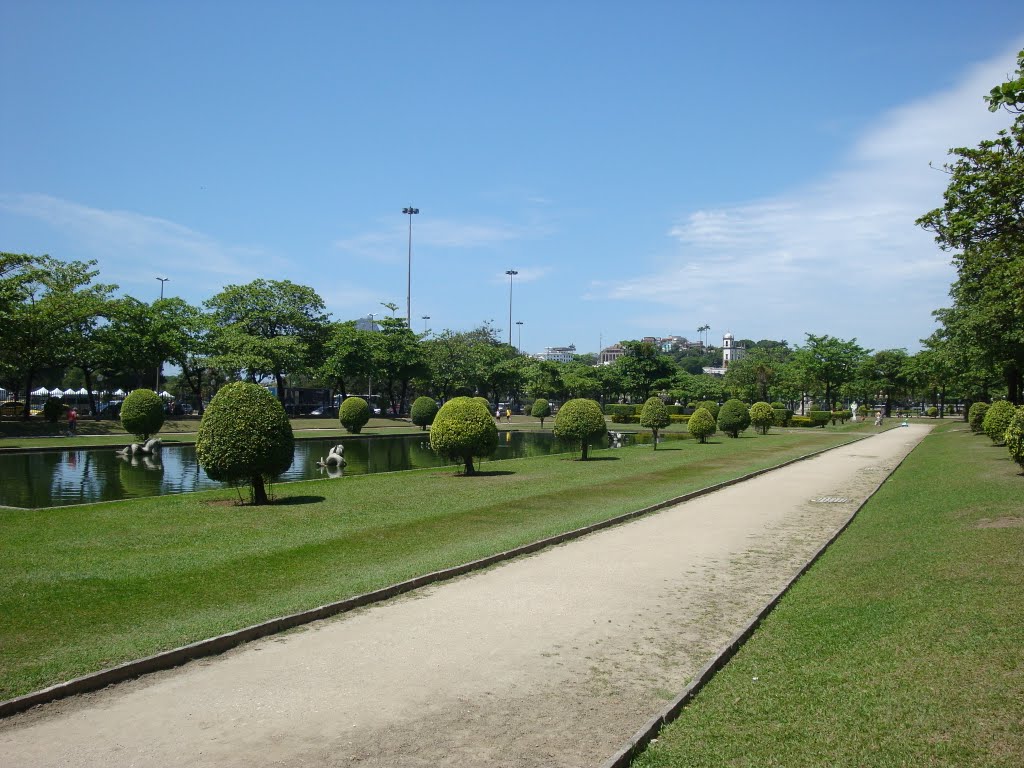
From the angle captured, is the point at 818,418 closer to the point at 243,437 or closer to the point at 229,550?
the point at 243,437

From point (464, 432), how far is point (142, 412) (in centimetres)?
1949

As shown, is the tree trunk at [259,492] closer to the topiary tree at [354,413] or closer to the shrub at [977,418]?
the topiary tree at [354,413]

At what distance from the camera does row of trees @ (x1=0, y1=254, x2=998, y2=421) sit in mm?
48375

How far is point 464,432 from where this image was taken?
21.4 metres

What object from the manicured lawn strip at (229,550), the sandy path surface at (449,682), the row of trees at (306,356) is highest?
the row of trees at (306,356)

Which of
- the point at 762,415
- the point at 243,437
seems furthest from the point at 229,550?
the point at 762,415

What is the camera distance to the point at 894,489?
19000mm

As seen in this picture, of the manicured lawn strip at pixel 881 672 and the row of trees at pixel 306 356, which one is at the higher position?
the row of trees at pixel 306 356

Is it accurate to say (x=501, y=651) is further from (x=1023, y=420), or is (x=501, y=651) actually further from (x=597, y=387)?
(x=597, y=387)

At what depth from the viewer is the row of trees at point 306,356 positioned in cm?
4838

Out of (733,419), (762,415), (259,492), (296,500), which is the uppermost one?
(762,415)

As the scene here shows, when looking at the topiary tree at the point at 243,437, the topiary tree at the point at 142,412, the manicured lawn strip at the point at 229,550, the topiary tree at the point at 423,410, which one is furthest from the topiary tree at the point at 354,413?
the topiary tree at the point at 243,437

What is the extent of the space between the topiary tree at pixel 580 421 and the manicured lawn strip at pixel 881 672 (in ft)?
51.5

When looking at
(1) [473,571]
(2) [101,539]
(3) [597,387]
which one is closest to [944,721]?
(1) [473,571]
